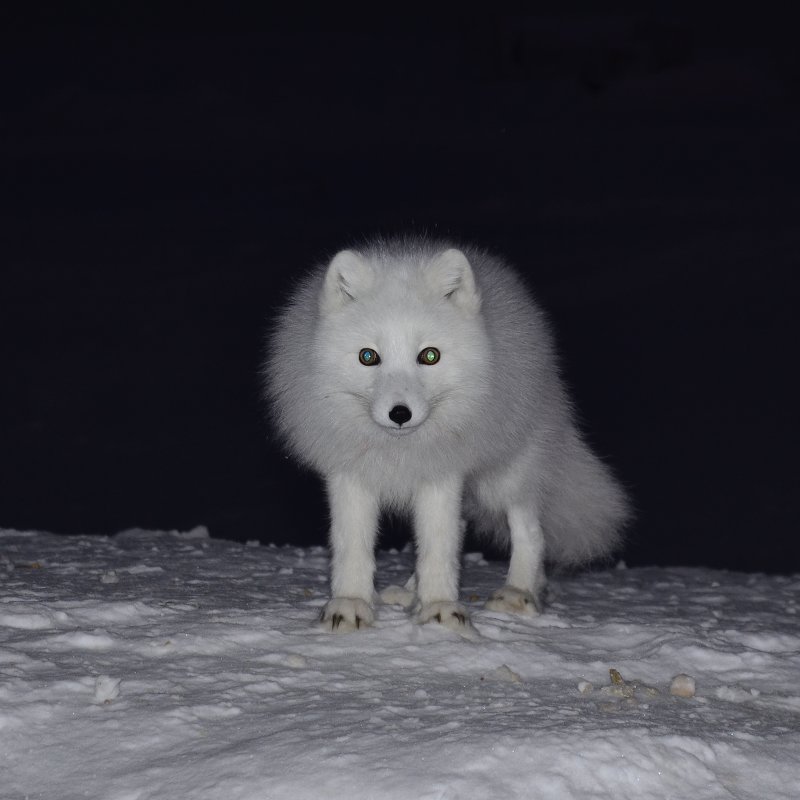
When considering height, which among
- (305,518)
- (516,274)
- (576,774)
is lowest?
(576,774)

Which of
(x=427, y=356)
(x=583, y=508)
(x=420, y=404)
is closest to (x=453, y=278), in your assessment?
(x=427, y=356)

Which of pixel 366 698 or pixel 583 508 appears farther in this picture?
pixel 583 508

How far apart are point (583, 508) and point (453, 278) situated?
1.43 m

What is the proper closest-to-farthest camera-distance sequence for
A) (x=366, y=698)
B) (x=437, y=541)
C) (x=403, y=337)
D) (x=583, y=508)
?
1. (x=366, y=698)
2. (x=403, y=337)
3. (x=437, y=541)
4. (x=583, y=508)

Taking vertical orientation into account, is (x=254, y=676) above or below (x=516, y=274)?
below

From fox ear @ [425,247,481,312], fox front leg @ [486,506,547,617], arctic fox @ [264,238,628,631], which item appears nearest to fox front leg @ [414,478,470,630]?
arctic fox @ [264,238,628,631]

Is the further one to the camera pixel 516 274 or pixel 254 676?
pixel 516 274

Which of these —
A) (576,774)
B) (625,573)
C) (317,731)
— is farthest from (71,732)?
(625,573)

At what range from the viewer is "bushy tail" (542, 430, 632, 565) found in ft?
14.6

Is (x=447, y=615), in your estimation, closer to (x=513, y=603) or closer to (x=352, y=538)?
(x=352, y=538)

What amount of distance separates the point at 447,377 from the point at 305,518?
3761mm

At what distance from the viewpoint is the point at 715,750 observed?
2590 millimetres

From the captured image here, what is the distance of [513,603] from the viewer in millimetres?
3945

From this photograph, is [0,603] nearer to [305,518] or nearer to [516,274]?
[516,274]
